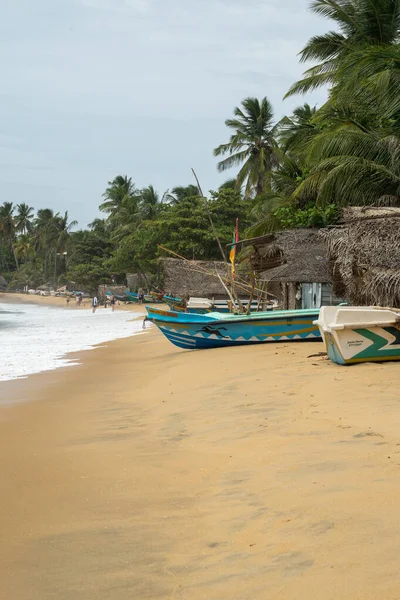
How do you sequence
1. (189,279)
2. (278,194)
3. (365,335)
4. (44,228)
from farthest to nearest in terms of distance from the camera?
(44,228), (189,279), (278,194), (365,335)

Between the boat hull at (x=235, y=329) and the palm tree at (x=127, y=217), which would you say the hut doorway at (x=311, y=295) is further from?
the palm tree at (x=127, y=217)

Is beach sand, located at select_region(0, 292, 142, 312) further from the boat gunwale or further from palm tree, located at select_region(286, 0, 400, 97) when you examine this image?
the boat gunwale

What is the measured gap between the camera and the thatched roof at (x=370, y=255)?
10.6 metres

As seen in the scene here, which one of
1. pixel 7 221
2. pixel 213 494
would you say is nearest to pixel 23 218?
pixel 7 221

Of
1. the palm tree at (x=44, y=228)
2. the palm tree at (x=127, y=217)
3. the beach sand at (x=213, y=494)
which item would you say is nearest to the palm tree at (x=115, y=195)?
the palm tree at (x=127, y=217)

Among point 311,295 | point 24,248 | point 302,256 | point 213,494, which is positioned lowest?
point 213,494

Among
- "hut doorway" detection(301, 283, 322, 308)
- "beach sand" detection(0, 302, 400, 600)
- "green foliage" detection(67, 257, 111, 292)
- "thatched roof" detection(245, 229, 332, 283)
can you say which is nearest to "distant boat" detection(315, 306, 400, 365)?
"beach sand" detection(0, 302, 400, 600)

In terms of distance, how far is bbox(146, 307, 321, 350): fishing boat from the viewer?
12.5 metres

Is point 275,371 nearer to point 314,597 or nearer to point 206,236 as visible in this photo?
point 314,597

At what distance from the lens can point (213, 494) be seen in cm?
412

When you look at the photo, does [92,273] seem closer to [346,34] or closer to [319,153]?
[346,34]

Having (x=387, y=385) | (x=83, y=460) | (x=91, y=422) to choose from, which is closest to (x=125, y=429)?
(x=91, y=422)

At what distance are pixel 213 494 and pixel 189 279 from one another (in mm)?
24034

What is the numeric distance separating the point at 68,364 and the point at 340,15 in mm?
14607
